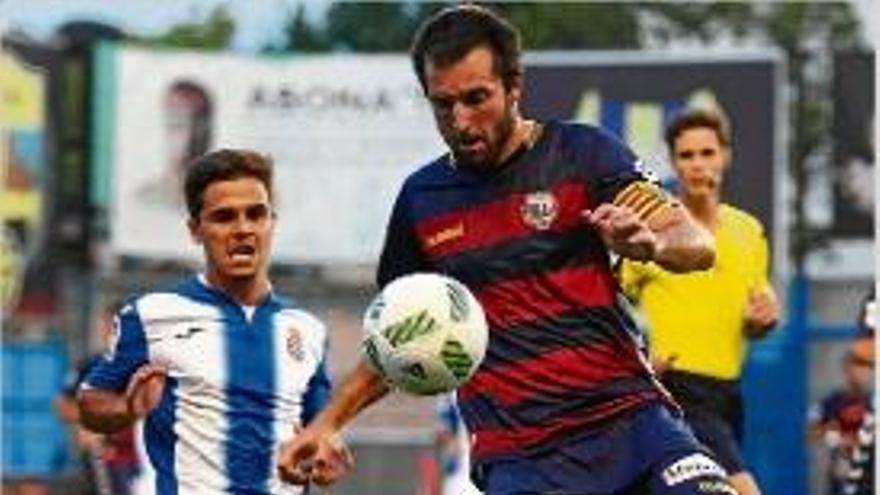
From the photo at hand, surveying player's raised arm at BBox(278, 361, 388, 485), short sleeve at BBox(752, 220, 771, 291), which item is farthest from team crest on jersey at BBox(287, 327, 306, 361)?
short sleeve at BBox(752, 220, 771, 291)

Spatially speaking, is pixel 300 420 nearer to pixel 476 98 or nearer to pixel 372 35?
pixel 476 98

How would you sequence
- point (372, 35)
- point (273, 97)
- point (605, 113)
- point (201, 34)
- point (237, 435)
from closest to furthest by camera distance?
1. point (237, 435)
2. point (605, 113)
3. point (273, 97)
4. point (372, 35)
5. point (201, 34)

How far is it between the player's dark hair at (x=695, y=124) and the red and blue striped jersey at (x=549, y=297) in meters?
3.34

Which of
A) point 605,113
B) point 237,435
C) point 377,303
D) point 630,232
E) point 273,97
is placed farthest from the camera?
point 273,97

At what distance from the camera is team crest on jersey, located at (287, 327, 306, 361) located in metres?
8.59

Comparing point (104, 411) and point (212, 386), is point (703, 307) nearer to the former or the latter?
point (212, 386)

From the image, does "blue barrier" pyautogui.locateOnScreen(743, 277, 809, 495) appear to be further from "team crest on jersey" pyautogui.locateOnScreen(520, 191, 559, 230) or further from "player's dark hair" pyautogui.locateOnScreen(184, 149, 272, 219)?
"team crest on jersey" pyautogui.locateOnScreen(520, 191, 559, 230)

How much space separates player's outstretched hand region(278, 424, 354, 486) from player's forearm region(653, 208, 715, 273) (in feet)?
4.32

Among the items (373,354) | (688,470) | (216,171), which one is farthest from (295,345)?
(688,470)

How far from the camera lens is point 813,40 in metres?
32.9

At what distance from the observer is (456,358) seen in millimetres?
6629

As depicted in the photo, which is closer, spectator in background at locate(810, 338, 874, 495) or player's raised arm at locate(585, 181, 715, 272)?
player's raised arm at locate(585, 181, 715, 272)

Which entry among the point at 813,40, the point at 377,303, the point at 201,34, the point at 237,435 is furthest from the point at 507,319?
the point at 201,34

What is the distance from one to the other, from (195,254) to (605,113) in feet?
16.1
